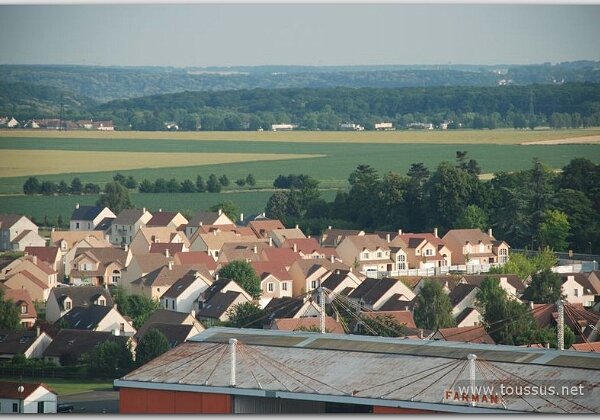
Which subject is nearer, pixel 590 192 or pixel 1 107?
pixel 590 192

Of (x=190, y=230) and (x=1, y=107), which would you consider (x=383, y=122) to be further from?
(x=190, y=230)

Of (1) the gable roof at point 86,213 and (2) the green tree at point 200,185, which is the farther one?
(2) the green tree at point 200,185

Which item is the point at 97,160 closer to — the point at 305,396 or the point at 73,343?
the point at 73,343

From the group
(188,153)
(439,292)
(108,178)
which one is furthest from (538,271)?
(188,153)

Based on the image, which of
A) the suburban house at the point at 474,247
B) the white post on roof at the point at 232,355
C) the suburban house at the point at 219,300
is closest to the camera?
the white post on roof at the point at 232,355

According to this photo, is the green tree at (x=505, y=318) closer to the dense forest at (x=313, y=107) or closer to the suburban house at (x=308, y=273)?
the suburban house at (x=308, y=273)

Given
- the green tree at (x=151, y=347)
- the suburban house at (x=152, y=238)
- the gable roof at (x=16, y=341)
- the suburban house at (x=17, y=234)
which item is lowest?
the suburban house at (x=17, y=234)

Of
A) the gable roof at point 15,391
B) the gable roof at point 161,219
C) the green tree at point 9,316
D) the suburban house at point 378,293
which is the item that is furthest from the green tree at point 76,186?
the gable roof at point 15,391
